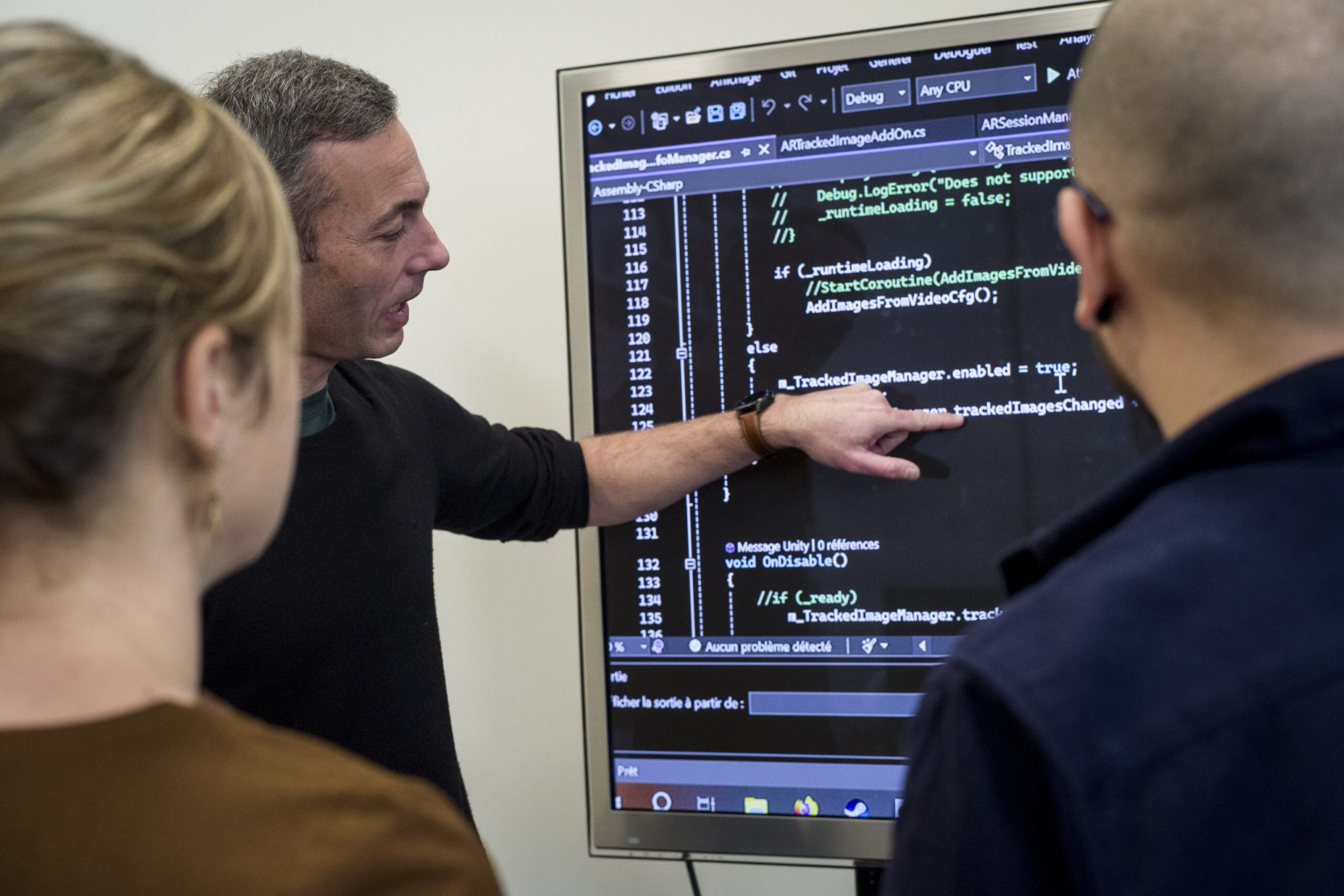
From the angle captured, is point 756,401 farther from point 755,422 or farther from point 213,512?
point 213,512

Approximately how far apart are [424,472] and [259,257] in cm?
103

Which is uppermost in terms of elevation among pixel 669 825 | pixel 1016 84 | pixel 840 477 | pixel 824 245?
pixel 1016 84

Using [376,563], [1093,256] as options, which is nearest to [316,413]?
[376,563]

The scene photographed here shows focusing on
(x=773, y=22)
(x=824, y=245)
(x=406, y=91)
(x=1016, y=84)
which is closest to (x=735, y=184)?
(x=824, y=245)

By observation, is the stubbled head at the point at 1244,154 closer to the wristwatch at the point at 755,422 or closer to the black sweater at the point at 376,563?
the wristwatch at the point at 755,422

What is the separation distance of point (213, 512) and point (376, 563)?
92cm

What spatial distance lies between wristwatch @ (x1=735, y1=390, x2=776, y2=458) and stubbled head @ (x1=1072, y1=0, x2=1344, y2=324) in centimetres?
89

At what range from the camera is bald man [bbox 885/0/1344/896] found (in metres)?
0.67

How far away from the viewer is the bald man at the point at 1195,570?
0.67 metres

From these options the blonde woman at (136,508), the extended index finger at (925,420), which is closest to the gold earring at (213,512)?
the blonde woman at (136,508)

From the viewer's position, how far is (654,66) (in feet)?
5.72

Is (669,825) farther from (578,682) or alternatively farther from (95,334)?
(95,334)

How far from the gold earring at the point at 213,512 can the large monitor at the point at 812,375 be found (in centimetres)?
103

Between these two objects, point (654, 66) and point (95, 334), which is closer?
point (95, 334)
